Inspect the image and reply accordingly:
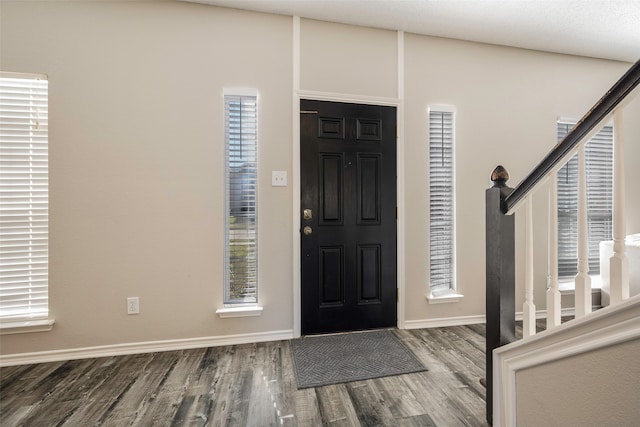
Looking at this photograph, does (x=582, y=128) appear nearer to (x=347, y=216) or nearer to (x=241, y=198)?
(x=347, y=216)

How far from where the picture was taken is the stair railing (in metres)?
0.89

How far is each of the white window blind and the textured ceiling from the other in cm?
149

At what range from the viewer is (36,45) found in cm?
203

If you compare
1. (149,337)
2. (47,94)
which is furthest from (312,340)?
(47,94)

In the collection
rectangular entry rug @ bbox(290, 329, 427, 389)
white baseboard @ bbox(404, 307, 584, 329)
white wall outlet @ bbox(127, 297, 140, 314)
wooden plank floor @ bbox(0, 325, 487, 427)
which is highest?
white wall outlet @ bbox(127, 297, 140, 314)

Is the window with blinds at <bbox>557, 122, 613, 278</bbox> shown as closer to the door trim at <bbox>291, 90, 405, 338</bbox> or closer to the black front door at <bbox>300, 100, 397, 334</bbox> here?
the door trim at <bbox>291, 90, 405, 338</bbox>

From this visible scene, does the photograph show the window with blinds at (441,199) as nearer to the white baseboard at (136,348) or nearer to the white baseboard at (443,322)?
the white baseboard at (443,322)

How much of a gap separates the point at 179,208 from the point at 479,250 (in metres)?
2.81

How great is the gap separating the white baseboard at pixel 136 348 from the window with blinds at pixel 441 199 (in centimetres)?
154

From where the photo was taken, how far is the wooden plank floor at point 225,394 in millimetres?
1469

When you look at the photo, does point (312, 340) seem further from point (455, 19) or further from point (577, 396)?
point (455, 19)

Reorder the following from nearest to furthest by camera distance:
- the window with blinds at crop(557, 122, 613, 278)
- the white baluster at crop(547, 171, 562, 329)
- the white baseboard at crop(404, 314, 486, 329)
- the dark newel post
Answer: the white baluster at crop(547, 171, 562, 329)
the dark newel post
the white baseboard at crop(404, 314, 486, 329)
the window with blinds at crop(557, 122, 613, 278)

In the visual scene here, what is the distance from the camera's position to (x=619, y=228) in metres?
0.88

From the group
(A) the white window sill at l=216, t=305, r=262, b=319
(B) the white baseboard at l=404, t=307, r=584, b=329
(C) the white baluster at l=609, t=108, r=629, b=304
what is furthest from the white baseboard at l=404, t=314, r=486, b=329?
(C) the white baluster at l=609, t=108, r=629, b=304
